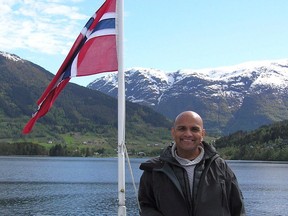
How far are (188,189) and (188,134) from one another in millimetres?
634

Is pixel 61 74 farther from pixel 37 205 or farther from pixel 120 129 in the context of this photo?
pixel 37 205

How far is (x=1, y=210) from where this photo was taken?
192 ft

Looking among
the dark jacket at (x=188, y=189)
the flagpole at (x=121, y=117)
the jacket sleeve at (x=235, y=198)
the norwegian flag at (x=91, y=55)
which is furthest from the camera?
the norwegian flag at (x=91, y=55)

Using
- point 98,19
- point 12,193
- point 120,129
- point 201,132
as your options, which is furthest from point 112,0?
point 12,193

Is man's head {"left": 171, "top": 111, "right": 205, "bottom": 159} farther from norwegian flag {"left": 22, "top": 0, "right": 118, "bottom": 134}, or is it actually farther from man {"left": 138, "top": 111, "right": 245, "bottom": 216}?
norwegian flag {"left": 22, "top": 0, "right": 118, "bottom": 134}

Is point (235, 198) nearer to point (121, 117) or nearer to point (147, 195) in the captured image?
point (147, 195)

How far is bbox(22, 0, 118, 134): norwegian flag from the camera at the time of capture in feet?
33.8

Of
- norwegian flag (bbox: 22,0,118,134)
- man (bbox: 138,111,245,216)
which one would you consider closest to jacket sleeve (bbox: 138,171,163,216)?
man (bbox: 138,111,245,216)

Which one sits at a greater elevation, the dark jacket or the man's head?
the man's head

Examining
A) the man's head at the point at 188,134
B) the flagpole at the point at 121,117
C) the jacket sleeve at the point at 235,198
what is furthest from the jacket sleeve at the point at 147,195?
the flagpole at the point at 121,117

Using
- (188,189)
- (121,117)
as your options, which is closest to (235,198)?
(188,189)

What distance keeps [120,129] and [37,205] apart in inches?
2289

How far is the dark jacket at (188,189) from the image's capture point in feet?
18.2

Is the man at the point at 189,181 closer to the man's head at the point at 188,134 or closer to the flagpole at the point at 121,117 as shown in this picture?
the man's head at the point at 188,134
